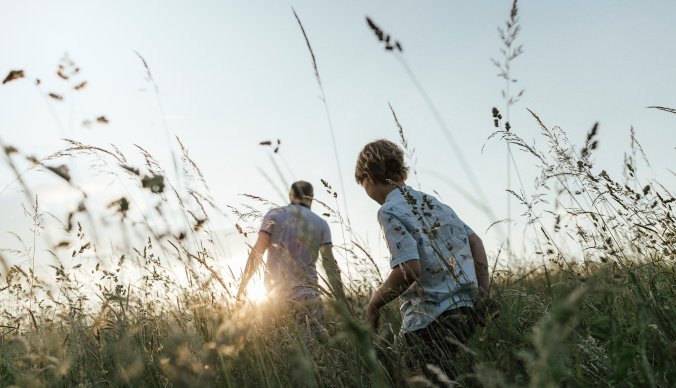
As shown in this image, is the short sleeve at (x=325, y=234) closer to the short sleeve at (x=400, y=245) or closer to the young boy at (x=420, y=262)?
the young boy at (x=420, y=262)

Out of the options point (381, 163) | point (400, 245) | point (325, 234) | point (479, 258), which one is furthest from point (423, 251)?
point (325, 234)

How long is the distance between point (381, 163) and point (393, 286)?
87 cm

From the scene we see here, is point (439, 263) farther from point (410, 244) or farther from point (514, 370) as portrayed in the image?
point (514, 370)

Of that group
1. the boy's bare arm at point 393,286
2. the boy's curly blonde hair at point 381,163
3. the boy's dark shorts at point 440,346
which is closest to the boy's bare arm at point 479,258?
the boy's dark shorts at point 440,346

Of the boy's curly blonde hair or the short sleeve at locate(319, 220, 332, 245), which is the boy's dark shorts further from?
the short sleeve at locate(319, 220, 332, 245)

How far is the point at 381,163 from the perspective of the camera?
128 inches

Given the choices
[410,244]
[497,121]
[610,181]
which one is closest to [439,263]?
[410,244]

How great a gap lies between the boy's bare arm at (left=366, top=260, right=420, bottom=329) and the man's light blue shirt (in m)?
0.03

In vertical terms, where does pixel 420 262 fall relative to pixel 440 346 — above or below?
above

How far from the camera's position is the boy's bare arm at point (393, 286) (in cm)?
258

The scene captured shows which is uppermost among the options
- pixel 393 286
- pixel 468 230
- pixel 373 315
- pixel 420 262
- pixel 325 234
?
pixel 325 234

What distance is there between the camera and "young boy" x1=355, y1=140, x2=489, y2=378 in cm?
252

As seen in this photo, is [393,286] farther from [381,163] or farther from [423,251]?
[381,163]

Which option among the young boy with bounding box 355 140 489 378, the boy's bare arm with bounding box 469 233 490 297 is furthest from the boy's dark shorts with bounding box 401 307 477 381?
the boy's bare arm with bounding box 469 233 490 297
